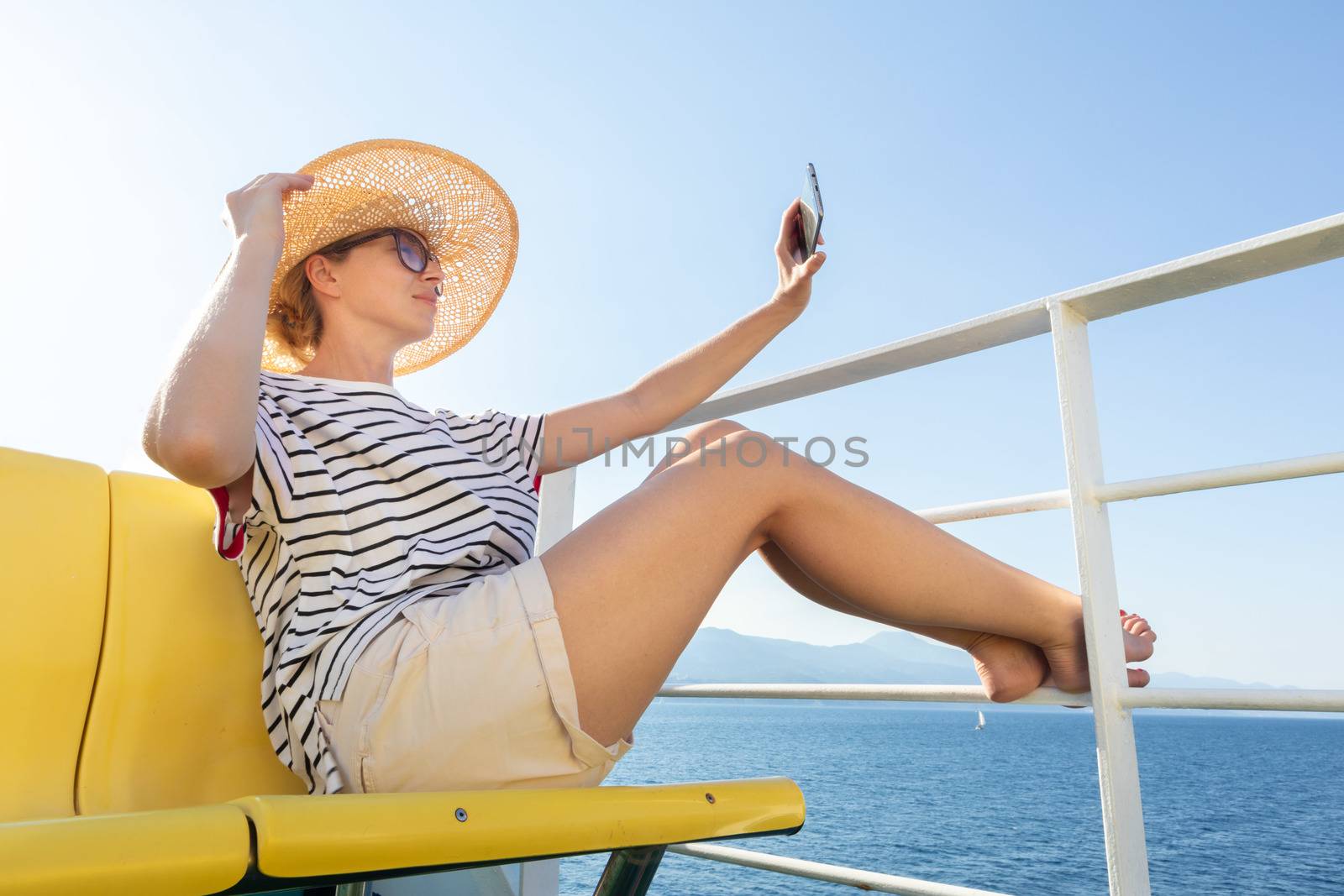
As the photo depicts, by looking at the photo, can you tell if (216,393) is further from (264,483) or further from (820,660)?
(820,660)

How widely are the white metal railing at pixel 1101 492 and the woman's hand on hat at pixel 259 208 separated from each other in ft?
2.78

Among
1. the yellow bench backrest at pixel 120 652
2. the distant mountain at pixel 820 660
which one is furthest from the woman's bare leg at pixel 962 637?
the distant mountain at pixel 820 660

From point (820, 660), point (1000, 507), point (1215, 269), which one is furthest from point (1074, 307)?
point (820, 660)

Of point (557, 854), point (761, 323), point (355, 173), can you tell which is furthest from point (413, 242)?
point (557, 854)

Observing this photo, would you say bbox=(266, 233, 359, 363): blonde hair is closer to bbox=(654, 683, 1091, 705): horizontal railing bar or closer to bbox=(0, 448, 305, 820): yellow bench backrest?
bbox=(0, 448, 305, 820): yellow bench backrest

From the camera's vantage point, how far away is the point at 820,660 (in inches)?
4355

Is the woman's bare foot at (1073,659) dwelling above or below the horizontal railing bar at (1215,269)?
below

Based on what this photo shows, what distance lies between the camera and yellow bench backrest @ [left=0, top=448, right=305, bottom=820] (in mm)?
968

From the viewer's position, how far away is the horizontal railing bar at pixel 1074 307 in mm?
1018

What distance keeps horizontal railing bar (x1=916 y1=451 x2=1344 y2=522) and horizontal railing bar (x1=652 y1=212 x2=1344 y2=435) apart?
0.24 meters

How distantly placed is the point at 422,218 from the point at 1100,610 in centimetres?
131

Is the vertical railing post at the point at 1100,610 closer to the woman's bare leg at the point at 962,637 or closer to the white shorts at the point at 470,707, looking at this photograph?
the woman's bare leg at the point at 962,637

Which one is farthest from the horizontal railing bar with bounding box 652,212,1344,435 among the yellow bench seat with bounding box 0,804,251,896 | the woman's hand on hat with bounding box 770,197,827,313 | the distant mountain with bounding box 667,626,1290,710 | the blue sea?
the distant mountain with bounding box 667,626,1290,710

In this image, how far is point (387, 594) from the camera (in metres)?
0.98
